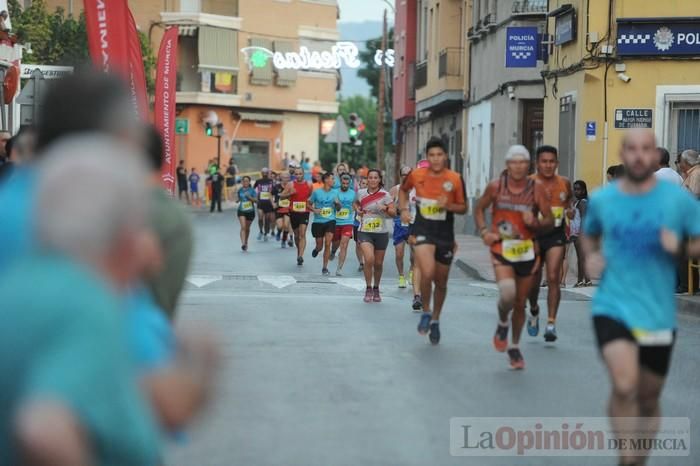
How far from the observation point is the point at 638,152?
297 inches

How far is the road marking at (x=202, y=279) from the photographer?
2277 cm

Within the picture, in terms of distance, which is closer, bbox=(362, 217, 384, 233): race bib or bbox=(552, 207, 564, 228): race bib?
bbox=(552, 207, 564, 228): race bib

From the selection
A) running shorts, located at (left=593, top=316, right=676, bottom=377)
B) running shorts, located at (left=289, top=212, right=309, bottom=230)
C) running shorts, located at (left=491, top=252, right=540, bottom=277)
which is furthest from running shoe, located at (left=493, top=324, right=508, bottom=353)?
running shorts, located at (left=289, top=212, right=309, bottom=230)

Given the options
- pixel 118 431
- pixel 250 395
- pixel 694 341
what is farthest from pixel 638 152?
pixel 694 341

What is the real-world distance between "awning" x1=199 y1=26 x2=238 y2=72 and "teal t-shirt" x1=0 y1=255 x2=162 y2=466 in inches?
2690

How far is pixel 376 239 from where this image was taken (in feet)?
68.3

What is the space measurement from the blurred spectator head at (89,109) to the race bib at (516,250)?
32.4 feet

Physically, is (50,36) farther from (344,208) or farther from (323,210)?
(344,208)

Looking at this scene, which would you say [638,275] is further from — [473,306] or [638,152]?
[473,306]

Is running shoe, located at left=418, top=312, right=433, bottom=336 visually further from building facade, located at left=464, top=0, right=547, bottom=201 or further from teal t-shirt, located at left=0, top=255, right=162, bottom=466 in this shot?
building facade, located at left=464, top=0, right=547, bottom=201

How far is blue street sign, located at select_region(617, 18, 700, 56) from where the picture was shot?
2616 centimetres

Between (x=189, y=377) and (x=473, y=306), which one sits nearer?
(x=189, y=377)

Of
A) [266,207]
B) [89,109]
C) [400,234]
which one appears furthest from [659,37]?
[89,109]

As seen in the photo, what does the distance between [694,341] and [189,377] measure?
12.8 metres
